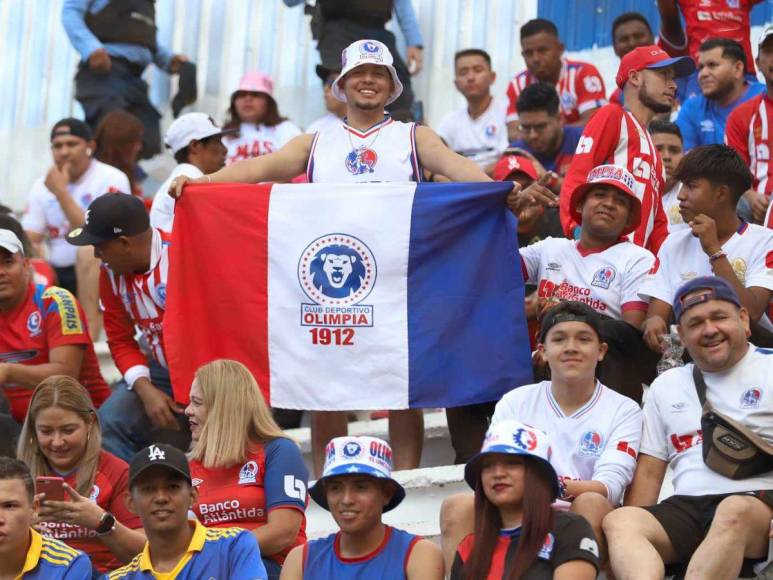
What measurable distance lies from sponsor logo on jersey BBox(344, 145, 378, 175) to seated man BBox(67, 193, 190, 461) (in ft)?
3.70

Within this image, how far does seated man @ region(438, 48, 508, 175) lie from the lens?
494 inches

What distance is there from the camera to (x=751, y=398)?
7.01 meters

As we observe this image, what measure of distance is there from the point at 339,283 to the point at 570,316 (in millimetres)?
1470

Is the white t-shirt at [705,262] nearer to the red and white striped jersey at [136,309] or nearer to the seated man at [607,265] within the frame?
the seated man at [607,265]

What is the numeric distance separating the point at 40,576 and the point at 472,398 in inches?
103

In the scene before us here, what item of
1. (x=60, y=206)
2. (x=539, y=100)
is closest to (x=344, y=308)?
(x=539, y=100)

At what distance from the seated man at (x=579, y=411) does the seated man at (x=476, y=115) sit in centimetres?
530

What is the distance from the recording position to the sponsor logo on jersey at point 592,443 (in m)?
7.07

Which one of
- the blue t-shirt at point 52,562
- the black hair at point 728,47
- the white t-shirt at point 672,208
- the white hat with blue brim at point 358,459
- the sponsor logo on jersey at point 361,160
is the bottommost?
the blue t-shirt at point 52,562

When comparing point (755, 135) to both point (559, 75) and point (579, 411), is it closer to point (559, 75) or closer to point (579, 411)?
point (559, 75)

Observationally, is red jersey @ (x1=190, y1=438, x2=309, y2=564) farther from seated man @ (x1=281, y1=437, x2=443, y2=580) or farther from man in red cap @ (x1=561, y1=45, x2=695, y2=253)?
man in red cap @ (x1=561, y1=45, x2=695, y2=253)

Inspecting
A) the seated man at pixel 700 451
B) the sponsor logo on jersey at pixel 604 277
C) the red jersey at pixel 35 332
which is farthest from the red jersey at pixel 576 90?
the seated man at pixel 700 451

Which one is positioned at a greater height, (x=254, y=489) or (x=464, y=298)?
(x=464, y=298)

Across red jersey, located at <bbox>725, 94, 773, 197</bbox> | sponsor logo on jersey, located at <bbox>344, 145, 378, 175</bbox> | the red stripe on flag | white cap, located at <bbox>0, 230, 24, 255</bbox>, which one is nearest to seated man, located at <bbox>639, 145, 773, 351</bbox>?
sponsor logo on jersey, located at <bbox>344, 145, 378, 175</bbox>
